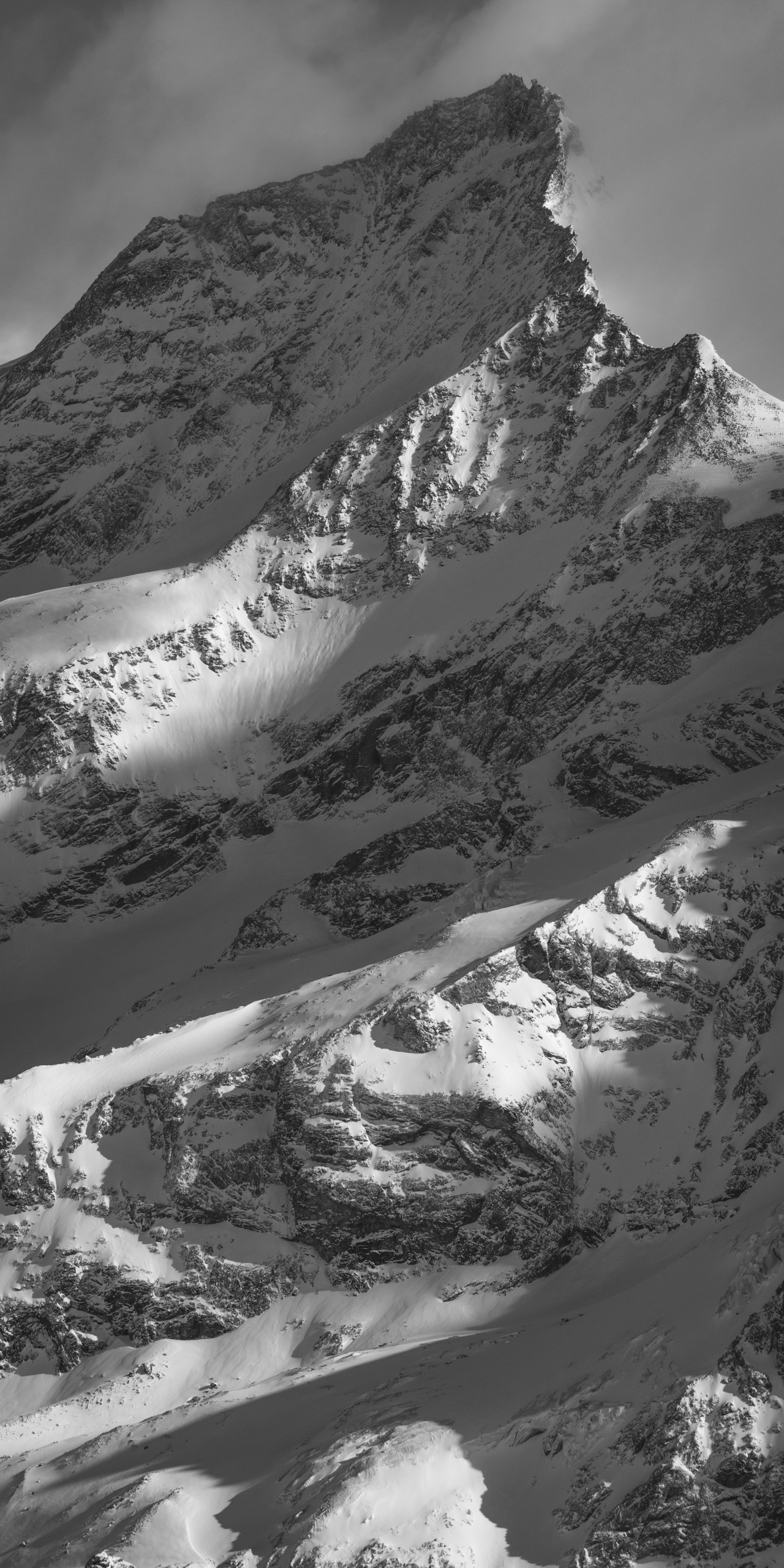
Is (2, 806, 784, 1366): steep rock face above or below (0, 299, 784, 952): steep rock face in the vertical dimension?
below

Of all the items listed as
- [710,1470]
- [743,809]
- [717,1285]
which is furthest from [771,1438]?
[743,809]

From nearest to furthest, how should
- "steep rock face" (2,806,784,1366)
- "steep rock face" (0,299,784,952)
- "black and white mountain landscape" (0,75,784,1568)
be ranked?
"black and white mountain landscape" (0,75,784,1568) → "steep rock face" (2,806,784,1366) → "steep rock face" (0,299,784,952)

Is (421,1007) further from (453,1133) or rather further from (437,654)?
(437,654)

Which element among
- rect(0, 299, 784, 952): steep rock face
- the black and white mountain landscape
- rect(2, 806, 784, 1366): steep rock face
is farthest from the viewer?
rect(0, 299, 784, 952): steep rock face

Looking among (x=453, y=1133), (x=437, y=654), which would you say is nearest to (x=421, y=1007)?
(x=453, y=1133)

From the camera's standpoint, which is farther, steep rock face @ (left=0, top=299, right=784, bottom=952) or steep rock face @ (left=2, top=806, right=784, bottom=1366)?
steep rock face @ (left=0, top=299, right=784, bottom=952)

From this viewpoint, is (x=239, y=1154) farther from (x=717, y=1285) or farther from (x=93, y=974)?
(x=93, y=974)

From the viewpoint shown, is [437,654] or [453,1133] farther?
[437,654]

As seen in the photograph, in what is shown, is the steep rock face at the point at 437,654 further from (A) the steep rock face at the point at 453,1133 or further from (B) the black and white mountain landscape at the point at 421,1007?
(A) the steep rock face at the point at 453,1133

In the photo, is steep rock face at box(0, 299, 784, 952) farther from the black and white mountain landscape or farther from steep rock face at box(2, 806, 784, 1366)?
steep rock face at box(2, 806, 784, 1366)

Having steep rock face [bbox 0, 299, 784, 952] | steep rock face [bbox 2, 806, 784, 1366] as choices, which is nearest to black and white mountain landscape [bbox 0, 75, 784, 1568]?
steep rock face [bbox 2, 806, 784, 1366]
